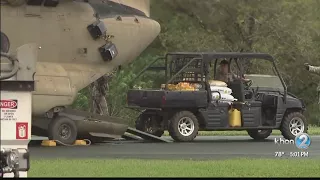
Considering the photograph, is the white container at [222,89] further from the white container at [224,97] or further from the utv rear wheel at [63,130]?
the utv rear wheel at [63,130]

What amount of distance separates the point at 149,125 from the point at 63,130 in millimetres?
3126

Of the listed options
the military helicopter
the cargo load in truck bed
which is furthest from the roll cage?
the military helicopter

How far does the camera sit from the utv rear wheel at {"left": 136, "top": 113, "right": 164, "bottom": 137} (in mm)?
21406

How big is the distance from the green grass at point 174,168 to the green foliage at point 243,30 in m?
23.7

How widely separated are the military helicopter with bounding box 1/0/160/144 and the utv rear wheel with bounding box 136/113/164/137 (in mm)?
1632

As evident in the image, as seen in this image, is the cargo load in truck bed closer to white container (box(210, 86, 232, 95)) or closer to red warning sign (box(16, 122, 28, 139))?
white container (box(210, 86, 232, 95))

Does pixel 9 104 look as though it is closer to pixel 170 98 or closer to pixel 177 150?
pixel 177 150

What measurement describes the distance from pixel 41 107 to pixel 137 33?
3.05m

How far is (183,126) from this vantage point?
67.6 ft

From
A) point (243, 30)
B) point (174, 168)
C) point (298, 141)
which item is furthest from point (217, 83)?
point (243, 30)

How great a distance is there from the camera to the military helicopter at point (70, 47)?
18.3 metres

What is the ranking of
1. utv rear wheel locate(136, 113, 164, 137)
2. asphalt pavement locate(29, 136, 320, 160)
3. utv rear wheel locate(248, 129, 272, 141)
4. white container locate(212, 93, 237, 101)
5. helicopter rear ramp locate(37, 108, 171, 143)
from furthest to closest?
1. utv rear wheel locate(248, 129, 272, 141)
2. utv rear wheel locate(136, 113, 164, 137)
3. white container locate(212, 93, 237, 101)
4. helicopter rear ramp locate(37, 108, 171, 143)
5. asphalt pavement locate(29, 136, 320, 160)

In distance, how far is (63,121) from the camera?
62.2 ft

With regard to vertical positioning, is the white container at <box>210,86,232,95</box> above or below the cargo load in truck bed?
above
